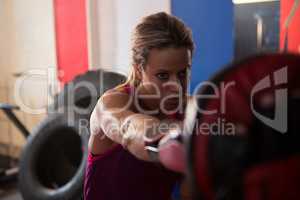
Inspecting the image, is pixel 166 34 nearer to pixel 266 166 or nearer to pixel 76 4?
pixel 266 166

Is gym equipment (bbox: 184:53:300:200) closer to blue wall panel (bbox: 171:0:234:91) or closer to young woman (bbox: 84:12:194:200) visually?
young woman (bbox: 84:12:194:200)

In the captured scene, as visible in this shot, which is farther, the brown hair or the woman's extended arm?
the brown hair

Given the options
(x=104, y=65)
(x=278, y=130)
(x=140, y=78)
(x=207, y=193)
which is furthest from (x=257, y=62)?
(x=104, y=65)

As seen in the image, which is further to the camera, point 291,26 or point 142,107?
point 291,26

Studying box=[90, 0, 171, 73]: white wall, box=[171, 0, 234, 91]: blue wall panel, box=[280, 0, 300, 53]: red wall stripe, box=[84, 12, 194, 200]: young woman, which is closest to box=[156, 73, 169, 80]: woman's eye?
box=[84, 12, 194, 200]: young woman

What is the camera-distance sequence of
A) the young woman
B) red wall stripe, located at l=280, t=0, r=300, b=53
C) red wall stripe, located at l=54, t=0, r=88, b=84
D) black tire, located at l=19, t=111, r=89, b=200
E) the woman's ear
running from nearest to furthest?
the young woman, the woman's ear, red wall stripe, located at l=280, t=0, r=300, b=53, black tire, located at l=19, t=111, r=89, b=200, red wall stripe, located at l=54, t=0, r=88, b=84

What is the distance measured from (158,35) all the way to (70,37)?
2.38m

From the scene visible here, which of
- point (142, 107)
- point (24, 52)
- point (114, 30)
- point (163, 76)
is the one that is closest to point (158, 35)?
point (163, 76)

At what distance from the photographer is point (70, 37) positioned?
11.1 feet

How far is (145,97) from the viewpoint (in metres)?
1.26

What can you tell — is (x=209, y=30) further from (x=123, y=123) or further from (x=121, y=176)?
(x=123, y=123)

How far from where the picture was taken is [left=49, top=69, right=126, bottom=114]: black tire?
250 centimetres

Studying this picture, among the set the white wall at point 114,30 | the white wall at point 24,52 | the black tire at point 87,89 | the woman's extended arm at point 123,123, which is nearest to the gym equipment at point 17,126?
the white wall at point 24,52

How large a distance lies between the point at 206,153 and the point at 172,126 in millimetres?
236
